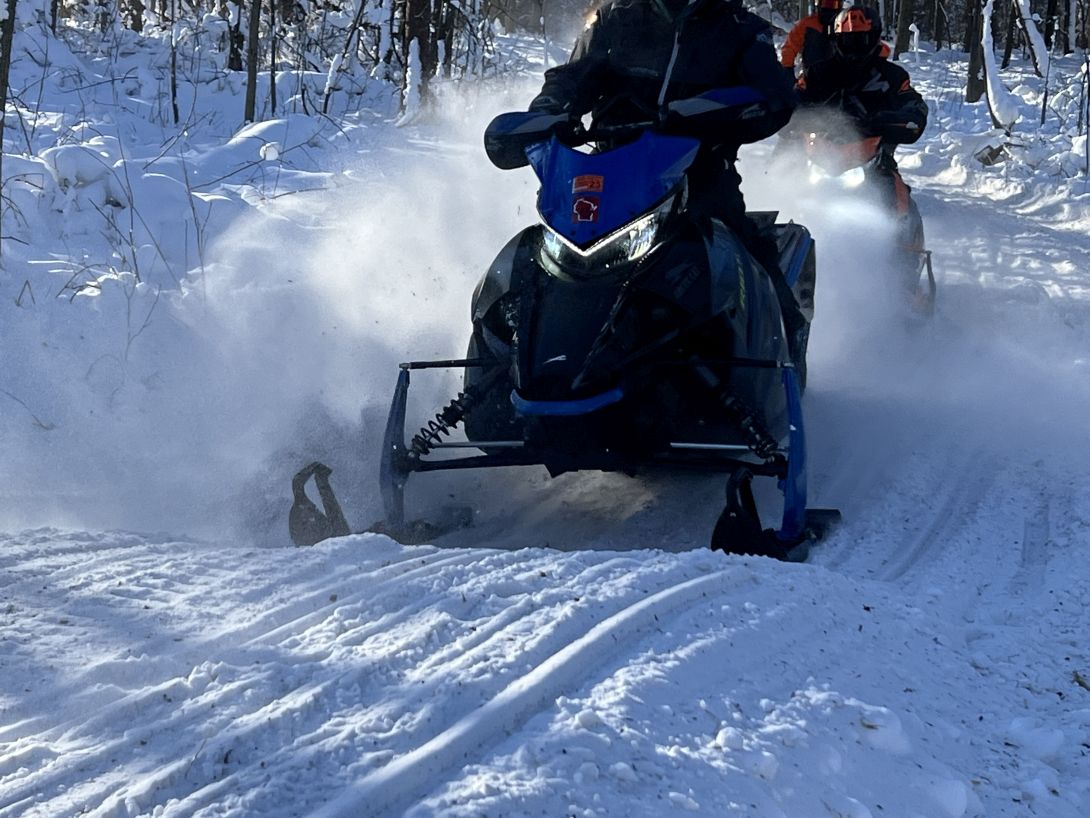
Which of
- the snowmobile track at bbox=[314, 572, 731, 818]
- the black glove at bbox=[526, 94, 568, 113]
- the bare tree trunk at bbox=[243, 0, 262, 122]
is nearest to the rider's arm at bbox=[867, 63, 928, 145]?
the black glove at bbox=[526, 94, 568, 113]

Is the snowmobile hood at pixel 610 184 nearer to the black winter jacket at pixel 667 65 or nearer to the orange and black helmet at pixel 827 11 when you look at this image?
the black winter jacket at pixel 667 65

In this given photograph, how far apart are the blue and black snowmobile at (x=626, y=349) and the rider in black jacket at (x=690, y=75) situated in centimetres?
33

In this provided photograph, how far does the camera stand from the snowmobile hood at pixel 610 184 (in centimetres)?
417

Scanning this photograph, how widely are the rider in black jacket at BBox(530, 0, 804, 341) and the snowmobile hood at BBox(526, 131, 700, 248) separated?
39cm

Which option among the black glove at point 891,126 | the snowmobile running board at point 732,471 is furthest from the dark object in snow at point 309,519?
the black glove at point 891,126

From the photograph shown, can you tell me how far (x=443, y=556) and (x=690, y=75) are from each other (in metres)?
2.51

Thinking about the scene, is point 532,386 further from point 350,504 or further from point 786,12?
point 786,12

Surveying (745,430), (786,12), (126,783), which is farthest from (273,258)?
(786,12)

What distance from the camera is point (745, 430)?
4168 millimetres

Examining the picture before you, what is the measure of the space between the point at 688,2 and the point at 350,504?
2.55 meters

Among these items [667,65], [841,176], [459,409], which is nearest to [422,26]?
[841,176]

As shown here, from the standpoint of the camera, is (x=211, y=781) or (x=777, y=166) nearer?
(x=211, y=781)

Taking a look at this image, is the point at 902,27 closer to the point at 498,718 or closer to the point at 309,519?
the point at 309,519

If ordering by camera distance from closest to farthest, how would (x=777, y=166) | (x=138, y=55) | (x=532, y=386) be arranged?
(x=532, y=386)
(x=777, y=166)
(x=138, y=55)
